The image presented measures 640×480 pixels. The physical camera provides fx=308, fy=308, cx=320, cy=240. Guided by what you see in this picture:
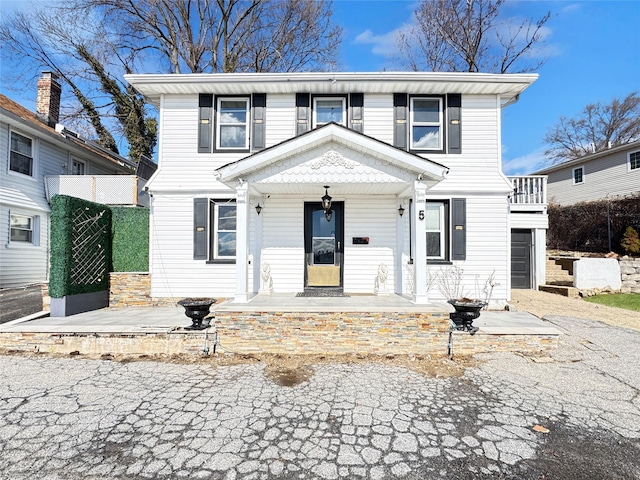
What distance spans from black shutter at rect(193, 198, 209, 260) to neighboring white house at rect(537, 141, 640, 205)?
19.3m

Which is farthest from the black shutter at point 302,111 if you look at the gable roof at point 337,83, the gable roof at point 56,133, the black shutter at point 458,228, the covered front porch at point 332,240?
the gable roof at point 56,133

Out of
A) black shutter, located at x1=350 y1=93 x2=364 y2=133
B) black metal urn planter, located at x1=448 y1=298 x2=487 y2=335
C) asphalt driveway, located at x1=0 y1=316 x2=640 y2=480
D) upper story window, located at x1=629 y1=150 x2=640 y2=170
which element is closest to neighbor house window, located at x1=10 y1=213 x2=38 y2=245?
asphalt driveway, located at x1=0 y1=316 x2=640 y2=480

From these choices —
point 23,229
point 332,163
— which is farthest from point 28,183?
point 332,163

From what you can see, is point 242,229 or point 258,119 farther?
point 258,119

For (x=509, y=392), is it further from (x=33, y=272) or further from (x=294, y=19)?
(x=294, y=19)

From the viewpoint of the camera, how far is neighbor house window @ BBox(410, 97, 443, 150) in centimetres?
820

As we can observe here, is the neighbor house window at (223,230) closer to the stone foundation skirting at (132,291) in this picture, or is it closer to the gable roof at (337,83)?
the stone foundation skirting at (132,291)

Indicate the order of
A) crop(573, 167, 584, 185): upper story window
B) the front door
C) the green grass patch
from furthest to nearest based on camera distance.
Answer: crop(573, 167, 584, 185): upper story window < the green grass patch < the front door

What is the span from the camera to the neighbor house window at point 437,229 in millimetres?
8078

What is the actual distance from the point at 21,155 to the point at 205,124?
26.3 ft

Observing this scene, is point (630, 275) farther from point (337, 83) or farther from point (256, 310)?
point (256, 310)

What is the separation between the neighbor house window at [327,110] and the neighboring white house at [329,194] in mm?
27

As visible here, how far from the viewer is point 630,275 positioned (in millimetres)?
10844

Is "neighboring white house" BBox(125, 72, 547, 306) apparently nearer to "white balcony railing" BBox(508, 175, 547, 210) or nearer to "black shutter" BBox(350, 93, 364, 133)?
"black shutter" BBox(350, 93, 364, 133)
